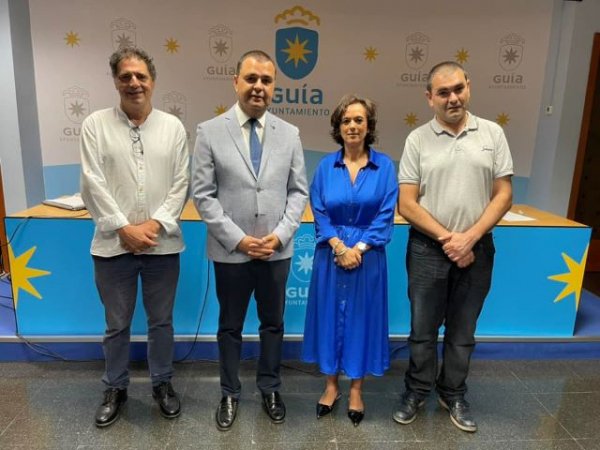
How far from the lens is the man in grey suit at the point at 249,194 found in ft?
6.17

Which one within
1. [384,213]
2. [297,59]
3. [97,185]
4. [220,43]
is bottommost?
[384,213]

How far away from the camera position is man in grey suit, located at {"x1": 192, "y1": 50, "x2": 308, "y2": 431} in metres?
1.88

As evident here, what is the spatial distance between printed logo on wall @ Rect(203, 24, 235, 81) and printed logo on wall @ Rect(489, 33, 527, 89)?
7.15 feet

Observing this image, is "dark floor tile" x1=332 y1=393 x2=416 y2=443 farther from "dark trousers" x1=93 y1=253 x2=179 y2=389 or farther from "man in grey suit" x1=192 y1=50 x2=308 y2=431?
"dark trousers" x1=93 y1=253 x2=179 y2=389

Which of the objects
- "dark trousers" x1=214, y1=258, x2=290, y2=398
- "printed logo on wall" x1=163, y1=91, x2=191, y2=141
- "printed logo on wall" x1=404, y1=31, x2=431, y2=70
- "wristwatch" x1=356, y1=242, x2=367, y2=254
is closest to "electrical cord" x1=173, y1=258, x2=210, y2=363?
"dark trousers" x1=214, y1=258, x2=290, y2=398

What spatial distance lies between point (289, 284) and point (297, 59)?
6.45 feet

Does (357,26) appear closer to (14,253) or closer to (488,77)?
(488,77)

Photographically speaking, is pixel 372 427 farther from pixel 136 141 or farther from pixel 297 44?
pixel 297 44

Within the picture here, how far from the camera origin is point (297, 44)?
365 centimetres

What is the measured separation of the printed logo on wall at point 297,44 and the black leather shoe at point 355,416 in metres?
2.62

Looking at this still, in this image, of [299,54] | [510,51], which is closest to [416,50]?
[510,51]

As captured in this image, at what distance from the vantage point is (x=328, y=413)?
7.27 ft

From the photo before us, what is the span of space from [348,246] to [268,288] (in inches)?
15.7

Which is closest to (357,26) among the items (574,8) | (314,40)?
(314,40)
